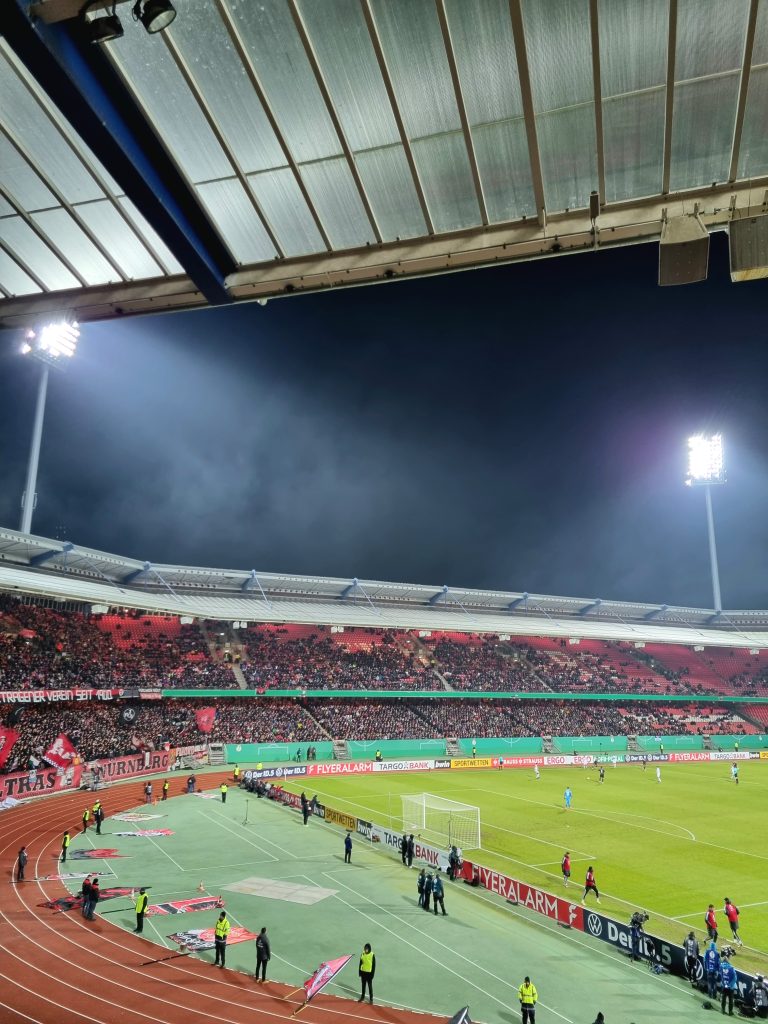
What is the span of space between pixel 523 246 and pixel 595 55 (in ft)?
5.97

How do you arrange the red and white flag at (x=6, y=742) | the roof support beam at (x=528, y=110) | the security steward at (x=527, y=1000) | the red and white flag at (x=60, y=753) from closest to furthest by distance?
1. the roof support beam at (x=528, y=110)
2. the security steward at (x=527, y=1000)
3. the red and white flag at (x=6, y=742)
4. the red and white flag at (x=60, y=753)

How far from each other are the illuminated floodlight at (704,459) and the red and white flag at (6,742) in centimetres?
7971

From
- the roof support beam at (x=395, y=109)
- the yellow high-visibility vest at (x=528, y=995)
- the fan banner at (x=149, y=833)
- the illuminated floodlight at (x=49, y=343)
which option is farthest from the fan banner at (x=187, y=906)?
the illuminated floodlight at (x=49, y=343)

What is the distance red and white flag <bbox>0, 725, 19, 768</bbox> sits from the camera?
37.4 metres

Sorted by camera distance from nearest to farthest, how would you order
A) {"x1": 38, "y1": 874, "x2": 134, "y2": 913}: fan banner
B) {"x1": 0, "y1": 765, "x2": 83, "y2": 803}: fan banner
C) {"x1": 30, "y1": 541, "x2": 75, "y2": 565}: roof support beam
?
{"x1": 38, "y1": 874, "x2": 134, "y2": 913}: fan banner < {"x1": 0, "y1": 765, "x2": 83, "y2": 803}: fan banner < {"x1": 30, "y1": 541, "x2": 75, "y2": 565}: roof support beam

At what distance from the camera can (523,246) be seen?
746cm

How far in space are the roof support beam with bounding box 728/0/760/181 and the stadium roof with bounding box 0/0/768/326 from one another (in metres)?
0.02

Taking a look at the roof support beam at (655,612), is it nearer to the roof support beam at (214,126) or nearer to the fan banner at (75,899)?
the fan banner at (75,899)

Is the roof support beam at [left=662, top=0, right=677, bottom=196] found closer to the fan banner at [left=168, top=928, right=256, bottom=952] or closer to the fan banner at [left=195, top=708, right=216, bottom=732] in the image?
the fan banner at [left=168, top=928, right=256, bottom=952]

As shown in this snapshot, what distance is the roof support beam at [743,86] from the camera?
19.1ft

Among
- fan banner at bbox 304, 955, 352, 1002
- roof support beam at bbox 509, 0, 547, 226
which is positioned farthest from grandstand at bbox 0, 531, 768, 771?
roof support beam at bbox 509, 0, 547, 226

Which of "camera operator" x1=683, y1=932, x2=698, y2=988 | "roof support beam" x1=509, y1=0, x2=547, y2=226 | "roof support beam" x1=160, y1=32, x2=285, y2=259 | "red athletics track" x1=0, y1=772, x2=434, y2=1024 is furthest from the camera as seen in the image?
"camera operator" x1=683, y1=932, x2=698, y2=988

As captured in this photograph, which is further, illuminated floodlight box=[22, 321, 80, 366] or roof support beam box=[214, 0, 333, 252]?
illuminated floodlight box=[22, 321, 80, 366]

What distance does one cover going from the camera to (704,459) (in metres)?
87.9
